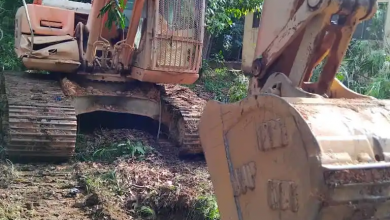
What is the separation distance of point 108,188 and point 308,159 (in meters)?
3.09

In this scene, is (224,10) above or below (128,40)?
above

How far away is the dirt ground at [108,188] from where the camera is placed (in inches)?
178

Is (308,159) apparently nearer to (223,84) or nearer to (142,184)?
(142,184)

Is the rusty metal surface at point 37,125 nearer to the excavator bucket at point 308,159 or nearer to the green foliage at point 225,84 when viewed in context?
the excavator bucket at point 308,159

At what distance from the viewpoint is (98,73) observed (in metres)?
6.65

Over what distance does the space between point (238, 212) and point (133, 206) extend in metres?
2.15

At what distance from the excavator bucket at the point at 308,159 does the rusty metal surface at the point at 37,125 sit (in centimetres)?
313

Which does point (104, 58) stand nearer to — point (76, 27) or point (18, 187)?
point (76, 27)

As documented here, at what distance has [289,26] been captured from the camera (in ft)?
9.33

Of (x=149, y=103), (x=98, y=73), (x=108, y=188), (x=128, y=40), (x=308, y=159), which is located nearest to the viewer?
(x=308, y=159)

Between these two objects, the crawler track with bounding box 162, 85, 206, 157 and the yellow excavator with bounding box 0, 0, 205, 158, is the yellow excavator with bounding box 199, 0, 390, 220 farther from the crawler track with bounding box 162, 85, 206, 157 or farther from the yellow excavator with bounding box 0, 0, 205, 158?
the crawler track with bounding box 162, 85, 206, 157

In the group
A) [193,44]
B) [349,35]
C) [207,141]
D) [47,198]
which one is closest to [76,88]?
[193,44]

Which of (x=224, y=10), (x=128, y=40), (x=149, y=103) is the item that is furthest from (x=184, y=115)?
(x=224, y=10)

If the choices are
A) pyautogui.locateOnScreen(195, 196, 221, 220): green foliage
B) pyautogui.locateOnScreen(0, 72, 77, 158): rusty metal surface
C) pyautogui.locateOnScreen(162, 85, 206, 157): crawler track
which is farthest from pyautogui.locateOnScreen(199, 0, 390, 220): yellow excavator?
pyautogui.locateOnScreen(162, 85, 206, 157): crawler track
